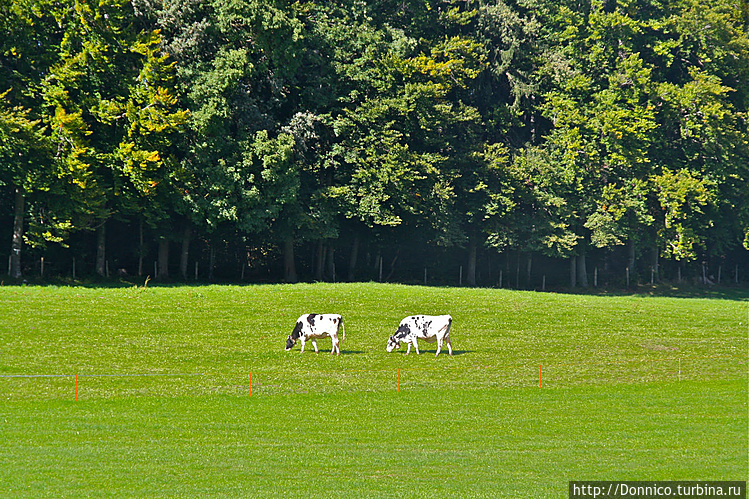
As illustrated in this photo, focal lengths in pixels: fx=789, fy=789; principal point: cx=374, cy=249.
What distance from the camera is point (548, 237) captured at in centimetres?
6475

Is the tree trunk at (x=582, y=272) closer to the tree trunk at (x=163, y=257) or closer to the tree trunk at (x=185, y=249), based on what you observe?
the tree trunk at (x=185, y=249)

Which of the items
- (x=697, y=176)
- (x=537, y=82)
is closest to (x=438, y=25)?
(x=537, y=82)

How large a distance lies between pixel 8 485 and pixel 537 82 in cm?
5903

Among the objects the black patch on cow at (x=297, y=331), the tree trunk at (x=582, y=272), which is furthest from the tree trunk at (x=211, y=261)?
the tree trunk at (x=582, y=272)

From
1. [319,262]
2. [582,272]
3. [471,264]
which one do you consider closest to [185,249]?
[319,262]

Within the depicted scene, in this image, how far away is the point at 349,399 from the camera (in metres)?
26.0

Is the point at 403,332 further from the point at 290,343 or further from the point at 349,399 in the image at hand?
the point at 349,399

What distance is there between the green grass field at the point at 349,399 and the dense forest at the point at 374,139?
835 cm

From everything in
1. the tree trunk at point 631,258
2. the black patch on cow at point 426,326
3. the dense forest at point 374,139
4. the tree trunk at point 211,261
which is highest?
the dense forest at point 374,139

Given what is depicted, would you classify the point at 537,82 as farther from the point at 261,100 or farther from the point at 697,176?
the point at 261,100

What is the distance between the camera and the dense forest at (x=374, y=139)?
49625 mm

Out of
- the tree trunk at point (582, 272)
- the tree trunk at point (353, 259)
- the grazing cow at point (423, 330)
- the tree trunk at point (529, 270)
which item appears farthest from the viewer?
the tree trunk at point (529, 270)

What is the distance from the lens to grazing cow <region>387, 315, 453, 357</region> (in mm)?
33344

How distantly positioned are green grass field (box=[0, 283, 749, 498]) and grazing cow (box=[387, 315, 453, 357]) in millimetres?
699
